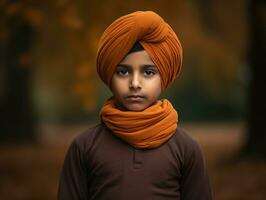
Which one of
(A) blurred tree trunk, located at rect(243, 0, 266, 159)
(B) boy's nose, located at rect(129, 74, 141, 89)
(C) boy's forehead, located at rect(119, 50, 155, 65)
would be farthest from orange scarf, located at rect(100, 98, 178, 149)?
(A) blurred tree trunk, located at rect(243, 0, 266, 159)

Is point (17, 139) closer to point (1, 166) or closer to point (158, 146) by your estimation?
point (1, 166)

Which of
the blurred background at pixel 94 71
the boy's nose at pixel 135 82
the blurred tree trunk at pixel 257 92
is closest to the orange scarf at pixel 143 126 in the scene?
the boy's nose at pixel 135 82

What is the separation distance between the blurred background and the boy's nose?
354 centimetres

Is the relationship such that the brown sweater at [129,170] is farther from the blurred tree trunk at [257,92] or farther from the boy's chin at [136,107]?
the blurred tree trunk at [257,92]

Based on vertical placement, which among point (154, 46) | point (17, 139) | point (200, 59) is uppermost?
point (154, 46)

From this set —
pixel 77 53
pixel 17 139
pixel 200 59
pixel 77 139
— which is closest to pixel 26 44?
pixel 17 139

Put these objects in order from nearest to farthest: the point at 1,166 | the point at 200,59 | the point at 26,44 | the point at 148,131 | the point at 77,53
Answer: the point at 148,131
the point at 77,53
the point at 1,166
the point at 26,44
the point at 200,59

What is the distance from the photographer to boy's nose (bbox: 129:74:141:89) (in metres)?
3.23

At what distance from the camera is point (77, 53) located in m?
8.59

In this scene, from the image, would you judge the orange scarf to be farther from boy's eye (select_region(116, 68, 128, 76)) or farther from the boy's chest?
boy's eye (select_region(116, 68, 128, 76))

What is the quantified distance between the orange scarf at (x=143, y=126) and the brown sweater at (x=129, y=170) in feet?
0.17

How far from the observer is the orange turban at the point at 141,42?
10.5 feet

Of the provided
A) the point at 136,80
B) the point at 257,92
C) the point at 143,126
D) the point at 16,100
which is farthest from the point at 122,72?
the point at 16,100

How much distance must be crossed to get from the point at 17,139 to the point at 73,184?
10.4m
